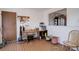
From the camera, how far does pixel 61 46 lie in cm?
157

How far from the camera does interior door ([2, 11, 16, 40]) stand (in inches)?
59.9

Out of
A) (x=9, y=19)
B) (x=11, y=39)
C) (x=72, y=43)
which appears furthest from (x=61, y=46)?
(x=9, y=19)

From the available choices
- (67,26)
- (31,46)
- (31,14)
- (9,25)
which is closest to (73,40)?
(67,26)

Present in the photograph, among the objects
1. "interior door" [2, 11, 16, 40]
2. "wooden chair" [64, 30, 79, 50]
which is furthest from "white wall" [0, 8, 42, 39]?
"wooden chair" [64, 30, 79, 50]

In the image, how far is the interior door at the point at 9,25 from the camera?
152 centimetres

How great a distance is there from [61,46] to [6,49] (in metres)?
0.84

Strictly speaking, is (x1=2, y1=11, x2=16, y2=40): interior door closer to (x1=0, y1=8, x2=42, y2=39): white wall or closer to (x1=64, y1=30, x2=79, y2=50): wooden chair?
(x1=0, y1=8, x2=42, y2=39): white wall

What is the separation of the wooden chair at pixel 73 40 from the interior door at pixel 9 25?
2.74 feet

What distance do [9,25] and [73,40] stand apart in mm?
1008

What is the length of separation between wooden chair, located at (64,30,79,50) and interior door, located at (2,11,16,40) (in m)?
0.84

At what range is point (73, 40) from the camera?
155 centimetres

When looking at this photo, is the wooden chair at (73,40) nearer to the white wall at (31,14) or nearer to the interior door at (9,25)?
the white wall at (31,14)

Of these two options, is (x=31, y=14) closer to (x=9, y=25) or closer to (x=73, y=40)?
(x=9, y=25)
